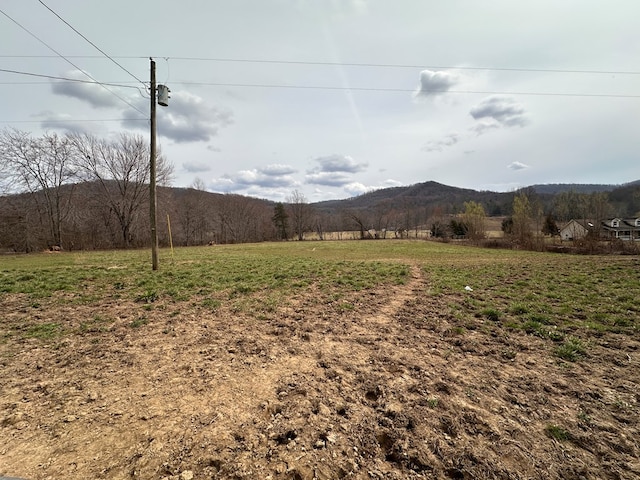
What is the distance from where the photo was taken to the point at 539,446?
2523 mm

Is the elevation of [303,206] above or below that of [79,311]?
above

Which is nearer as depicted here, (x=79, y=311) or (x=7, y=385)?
(x=7, y=385)

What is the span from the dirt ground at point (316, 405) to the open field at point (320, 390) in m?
0.02

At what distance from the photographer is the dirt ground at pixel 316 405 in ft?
7.73

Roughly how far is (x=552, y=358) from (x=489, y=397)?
6.01 feet

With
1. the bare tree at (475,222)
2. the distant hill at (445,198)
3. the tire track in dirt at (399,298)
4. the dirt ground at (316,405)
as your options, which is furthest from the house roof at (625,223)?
the dirt ground at (316,405)

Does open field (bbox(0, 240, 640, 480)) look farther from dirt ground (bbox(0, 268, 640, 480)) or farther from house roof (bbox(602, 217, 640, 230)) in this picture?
house roof (bbox(602, 217, 640, 230))

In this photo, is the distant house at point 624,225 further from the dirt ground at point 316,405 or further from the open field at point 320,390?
the dirt ground at point 316,405

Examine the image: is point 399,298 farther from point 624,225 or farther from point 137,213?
point 624,225

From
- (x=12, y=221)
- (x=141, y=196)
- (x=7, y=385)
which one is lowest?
(x=7, y=385)

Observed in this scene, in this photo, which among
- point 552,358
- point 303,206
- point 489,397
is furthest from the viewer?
point 303,206

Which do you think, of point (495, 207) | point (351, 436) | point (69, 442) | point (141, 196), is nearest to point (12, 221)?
point (141, 196)

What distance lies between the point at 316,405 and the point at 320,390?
29cm

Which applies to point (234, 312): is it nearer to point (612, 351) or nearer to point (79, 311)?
point (79, 311)
